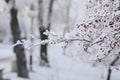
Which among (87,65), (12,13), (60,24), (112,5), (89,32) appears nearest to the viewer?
(112,5)

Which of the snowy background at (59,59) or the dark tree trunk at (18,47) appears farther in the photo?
the snowy background at (59,59)

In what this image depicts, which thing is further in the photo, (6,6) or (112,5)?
(6,6)

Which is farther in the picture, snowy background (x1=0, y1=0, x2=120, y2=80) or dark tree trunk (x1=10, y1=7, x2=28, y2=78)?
snowy background (x1=0, y1=0, x2=120, y2=80)

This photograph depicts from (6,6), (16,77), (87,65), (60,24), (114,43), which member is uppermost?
(60,24)

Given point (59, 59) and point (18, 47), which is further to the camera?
point (59, 59)

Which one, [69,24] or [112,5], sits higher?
[69,24]

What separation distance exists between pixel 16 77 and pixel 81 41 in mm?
Result: 8310

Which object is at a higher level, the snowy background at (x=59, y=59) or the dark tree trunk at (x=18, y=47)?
the snowy background at (x=59, y=59)

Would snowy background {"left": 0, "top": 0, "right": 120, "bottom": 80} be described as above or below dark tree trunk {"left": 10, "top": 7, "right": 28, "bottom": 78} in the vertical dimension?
above

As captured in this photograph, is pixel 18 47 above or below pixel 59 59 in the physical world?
below

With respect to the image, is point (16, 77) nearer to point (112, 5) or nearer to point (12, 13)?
point (12, 13)

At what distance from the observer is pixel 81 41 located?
6.35 meters

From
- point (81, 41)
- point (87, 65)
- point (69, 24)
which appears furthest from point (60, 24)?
point (81, 41)

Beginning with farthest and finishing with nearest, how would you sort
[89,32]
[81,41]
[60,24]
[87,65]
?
[60,24], [87,65], [81,41], [89,32]
